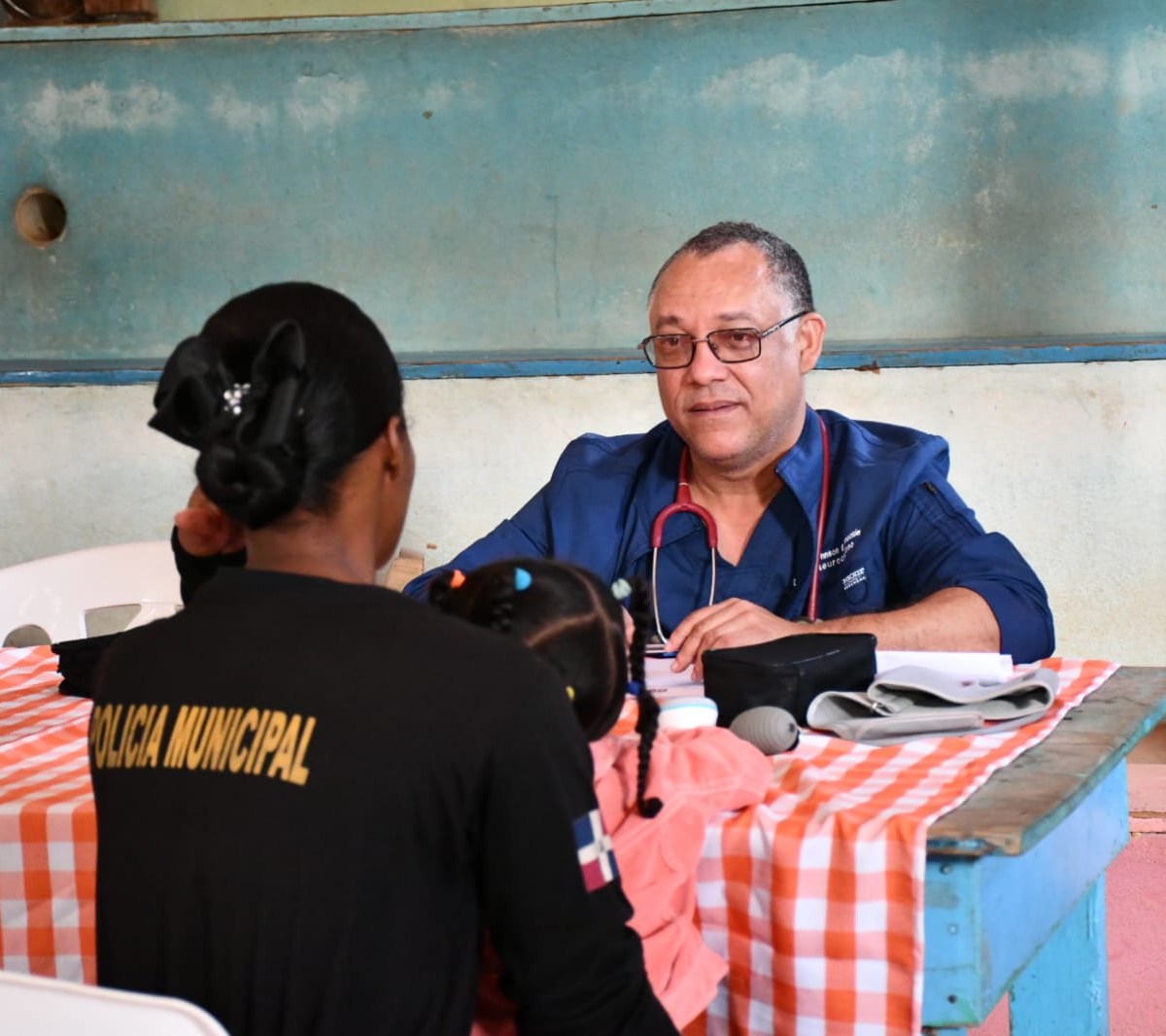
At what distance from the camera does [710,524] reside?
101 inches

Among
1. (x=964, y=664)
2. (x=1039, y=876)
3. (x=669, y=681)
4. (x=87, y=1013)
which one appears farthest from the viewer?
(x=669, y=681)

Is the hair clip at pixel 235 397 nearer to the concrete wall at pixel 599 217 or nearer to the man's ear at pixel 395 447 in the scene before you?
the man's ear at pixel 395 447

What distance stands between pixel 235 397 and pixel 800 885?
0.69 meters

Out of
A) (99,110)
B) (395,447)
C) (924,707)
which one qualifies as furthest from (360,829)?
(99,110)

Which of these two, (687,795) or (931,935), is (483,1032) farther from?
(931,935)

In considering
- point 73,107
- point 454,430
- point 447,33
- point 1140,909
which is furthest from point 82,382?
point 1140,909

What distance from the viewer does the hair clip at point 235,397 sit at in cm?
119

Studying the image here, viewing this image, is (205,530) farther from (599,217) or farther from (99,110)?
(99,110)

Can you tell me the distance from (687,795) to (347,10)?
3596 millimetres

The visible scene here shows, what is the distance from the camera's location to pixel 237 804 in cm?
116

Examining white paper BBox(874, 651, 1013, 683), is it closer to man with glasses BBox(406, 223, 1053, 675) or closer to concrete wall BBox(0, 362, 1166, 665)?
man with glasses BBox(406, 223, 1053, 675)

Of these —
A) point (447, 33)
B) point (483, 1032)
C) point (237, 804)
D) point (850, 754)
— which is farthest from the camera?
point (447, 33)

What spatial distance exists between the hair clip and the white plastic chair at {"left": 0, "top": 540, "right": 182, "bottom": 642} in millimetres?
1932

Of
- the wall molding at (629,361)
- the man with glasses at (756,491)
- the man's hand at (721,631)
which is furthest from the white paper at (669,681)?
the wall molding at (629,361)
